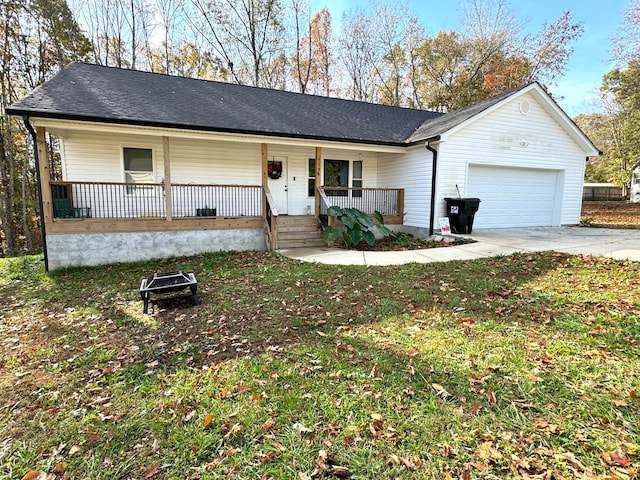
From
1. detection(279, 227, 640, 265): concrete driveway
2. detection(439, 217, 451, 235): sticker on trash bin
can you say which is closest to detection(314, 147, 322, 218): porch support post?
detection(279, 227, 640, 265): concrete driveway

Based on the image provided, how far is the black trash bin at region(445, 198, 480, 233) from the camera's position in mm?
9703

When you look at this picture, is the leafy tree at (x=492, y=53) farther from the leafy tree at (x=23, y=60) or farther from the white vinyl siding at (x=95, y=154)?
the white vinyl siding at (x=95, y=154)

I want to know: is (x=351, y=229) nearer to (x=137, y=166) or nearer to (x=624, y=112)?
(x=137, y=166)

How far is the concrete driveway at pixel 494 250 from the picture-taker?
6773 millimetres

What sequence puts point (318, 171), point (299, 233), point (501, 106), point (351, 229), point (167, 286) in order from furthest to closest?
point (501, 106), point (318, 171), point (299, 233), point (351, 229), point (167, 286)

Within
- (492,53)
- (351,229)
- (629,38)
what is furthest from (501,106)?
(629,38)

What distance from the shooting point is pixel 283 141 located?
9234 mm

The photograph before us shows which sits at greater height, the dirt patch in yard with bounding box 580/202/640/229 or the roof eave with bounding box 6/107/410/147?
the roof eave with bounding box 6/107/410/147

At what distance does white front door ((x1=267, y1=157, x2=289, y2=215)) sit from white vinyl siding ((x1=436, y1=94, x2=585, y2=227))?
5.06m

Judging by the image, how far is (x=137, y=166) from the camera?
9.77 meters

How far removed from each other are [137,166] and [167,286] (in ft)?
21.8

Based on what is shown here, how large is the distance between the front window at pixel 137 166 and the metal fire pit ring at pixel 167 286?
5630 mm

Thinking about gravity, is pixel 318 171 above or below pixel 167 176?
above

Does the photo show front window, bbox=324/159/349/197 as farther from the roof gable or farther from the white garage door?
the white garage door
